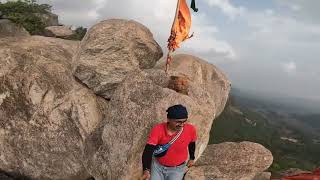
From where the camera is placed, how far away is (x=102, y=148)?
1873 centimetres

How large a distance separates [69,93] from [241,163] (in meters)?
7.58

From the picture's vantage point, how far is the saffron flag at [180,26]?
2120cm

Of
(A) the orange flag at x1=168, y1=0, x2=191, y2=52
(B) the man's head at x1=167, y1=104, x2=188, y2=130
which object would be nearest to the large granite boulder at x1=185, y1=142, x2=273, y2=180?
(A) the orange flag at x1=168, y1=0, x2=191, y2=52

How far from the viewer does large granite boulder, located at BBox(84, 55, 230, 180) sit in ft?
58.0

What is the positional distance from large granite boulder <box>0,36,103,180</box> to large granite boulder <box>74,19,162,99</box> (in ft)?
1.83

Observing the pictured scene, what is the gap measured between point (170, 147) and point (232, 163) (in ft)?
30.2

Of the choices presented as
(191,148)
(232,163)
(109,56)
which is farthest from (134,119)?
(191,148)

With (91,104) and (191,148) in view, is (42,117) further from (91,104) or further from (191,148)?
(191,148)

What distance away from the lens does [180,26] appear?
21547mm

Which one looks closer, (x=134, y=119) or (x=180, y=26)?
(x=134, y=119)

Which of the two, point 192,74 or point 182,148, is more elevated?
point 182,148

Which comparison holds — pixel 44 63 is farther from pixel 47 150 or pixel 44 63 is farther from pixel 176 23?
pixel 176 23

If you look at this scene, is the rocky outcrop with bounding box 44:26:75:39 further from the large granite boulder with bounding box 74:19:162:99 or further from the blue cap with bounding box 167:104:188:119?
the blue cap with bounding box 167:104:188:119

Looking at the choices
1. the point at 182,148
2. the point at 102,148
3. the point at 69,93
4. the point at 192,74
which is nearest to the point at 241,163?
the point at 192,74
